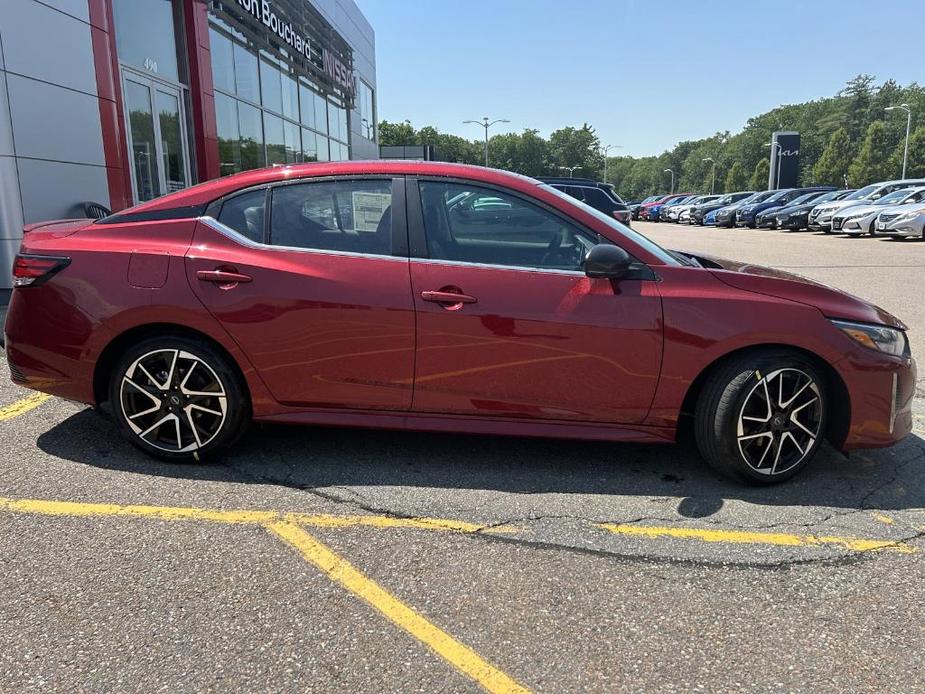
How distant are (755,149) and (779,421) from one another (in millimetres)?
119514

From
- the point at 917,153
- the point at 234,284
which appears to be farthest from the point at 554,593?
the point at 917,153

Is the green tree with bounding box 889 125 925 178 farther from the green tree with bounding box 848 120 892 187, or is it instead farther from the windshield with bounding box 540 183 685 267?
the windshield with bounding box 540 183 685 267

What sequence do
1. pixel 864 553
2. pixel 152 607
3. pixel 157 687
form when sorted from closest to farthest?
pixel 157 687 < pixel 152 607 < pixel 864 553

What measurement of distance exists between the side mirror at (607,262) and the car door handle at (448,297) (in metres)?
0.59

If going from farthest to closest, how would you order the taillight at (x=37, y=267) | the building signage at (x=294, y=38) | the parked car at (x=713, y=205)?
the parked car at (x=713, y=205)
the building signage at (x=294, y=38)
the taillight at (x=37, y=267)

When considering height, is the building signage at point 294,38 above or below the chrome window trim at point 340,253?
above

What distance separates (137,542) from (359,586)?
1034 millimetres

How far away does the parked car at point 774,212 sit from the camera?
92.0ft

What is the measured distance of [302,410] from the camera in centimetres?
363

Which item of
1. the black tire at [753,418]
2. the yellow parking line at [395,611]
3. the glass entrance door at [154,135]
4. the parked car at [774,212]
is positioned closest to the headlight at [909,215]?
the parked car at [774,212]

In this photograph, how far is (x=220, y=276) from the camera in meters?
3.49

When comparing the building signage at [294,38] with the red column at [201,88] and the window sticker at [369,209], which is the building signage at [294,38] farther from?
the window sticker at [369,209]

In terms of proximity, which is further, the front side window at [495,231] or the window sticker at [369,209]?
the window sticker at [369,209]

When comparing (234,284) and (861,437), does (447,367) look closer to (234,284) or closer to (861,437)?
(234,284)
